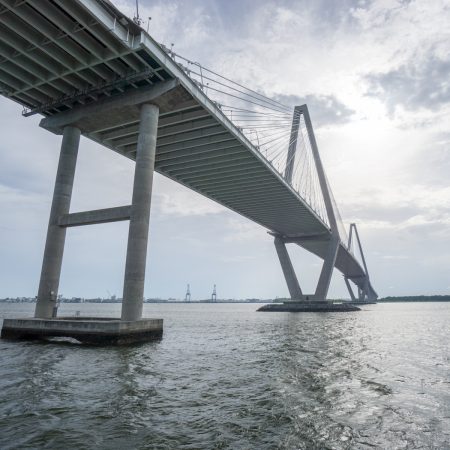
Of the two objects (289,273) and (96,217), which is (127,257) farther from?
(289,273)

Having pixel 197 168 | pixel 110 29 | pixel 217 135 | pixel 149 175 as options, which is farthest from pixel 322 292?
pixel 110 29

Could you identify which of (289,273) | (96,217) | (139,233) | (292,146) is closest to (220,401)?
(139,233)

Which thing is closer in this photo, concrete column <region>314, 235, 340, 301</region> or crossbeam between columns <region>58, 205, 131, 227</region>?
crossbeam between columns <region>58, 205, 131, 227</region>

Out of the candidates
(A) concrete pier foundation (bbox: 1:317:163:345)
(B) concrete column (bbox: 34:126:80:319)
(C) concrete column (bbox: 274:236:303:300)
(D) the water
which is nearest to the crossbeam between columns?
(B) concrete column (bbox: 34:126:80:319)

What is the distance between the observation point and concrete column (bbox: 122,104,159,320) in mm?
18875

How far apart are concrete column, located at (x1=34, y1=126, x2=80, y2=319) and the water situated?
22.0 feet

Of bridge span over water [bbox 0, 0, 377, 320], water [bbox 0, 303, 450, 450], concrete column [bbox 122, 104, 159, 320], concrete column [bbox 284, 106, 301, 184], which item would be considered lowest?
water [bbox 0, 303, 450, 450]

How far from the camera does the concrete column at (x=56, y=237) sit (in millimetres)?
21562

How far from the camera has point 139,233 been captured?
1942 centimetres

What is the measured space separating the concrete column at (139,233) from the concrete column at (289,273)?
52195mm

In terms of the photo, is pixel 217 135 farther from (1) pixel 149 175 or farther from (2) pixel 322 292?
(2) pixel 322 292

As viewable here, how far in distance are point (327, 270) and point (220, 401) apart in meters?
55.7

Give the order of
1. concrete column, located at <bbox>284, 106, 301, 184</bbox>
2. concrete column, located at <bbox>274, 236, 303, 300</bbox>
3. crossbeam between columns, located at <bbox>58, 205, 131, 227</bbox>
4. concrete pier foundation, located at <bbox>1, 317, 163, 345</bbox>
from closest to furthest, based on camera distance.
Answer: concrete pier foundation, located at <bbox>1, 317, 163, 345</bbox> < crossbeam between columns, located at <bbox>58, 205, 131, 227</bbox> < concrete column, located at <bbox>284, 106, 301, 184</bbox> < concrete column, located at <bbox>274, 236, 303, 300</bbox>

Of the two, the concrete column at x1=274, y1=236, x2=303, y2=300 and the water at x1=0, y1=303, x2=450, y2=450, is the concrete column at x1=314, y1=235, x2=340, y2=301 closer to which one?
the concrete column at x1=274, y1=236, x2=303, y2=300
